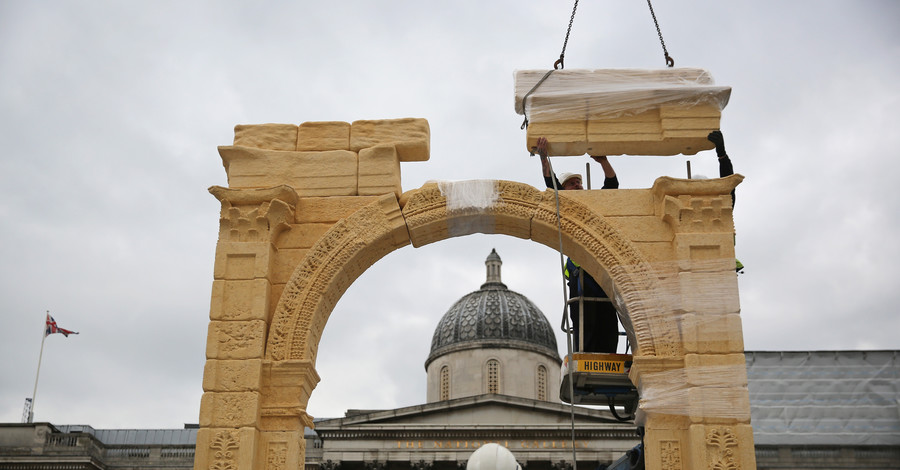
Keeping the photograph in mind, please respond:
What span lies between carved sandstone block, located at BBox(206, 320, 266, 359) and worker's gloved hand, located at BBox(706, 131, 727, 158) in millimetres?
4663

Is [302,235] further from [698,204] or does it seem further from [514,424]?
[514,424]

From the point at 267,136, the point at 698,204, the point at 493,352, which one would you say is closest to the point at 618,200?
the point at 698,204

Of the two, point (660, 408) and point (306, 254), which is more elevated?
point (306, 254)

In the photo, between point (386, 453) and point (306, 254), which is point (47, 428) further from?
point (306, 254)

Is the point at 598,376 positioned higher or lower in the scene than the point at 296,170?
lower

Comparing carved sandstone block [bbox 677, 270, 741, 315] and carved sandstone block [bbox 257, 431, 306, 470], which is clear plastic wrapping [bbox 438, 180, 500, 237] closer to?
carved sandstone block [bbox 677, 270, 741, 315]

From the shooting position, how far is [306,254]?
30.8 feet

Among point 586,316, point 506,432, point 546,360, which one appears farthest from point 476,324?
point 586,316

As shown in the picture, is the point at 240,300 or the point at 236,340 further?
the point at 240,300

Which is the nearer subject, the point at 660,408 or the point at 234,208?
the point at 660,408

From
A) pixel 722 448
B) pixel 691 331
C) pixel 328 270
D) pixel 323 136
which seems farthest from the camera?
pixel 323 136

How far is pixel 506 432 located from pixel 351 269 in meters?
33.0

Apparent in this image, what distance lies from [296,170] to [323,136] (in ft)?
1.61

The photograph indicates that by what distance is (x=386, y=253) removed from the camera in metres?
9.83
